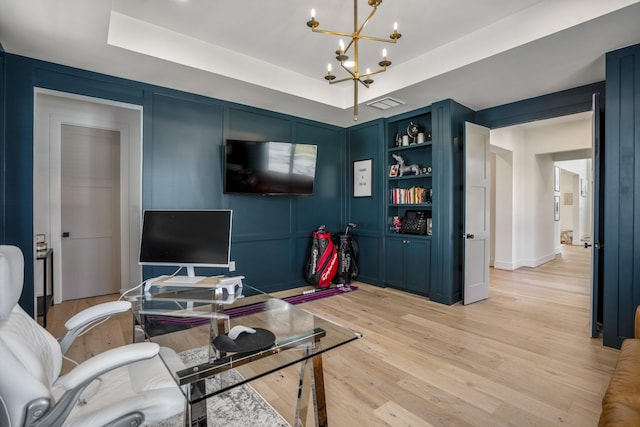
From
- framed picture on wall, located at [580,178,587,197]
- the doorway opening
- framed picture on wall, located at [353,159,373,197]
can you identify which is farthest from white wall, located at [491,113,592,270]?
framed picture on wall, located at [580,178,587,197]

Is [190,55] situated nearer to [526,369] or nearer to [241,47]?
[241,47]

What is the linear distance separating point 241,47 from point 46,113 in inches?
98.3

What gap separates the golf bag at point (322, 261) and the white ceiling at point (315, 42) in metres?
2.03

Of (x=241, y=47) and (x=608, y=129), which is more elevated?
(x=241, y=47)

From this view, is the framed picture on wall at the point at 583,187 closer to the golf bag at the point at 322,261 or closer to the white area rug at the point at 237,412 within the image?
the golf bag at the point at 322,261

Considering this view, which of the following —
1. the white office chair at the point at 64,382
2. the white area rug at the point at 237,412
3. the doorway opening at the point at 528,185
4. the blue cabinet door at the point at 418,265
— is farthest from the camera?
the doorway opening at the point at 528,185

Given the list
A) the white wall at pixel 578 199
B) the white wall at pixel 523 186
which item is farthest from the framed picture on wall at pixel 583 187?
the white wall at pixel 523 186

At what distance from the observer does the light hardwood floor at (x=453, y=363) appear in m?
1.90

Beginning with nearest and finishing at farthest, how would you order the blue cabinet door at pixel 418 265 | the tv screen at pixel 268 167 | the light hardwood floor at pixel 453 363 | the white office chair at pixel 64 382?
the white office chair at pixel 64 382, the light hardwood floor at pixel 453 363, the tv screen at pixel 268 167, the blue cabinet door at pixel 418 265

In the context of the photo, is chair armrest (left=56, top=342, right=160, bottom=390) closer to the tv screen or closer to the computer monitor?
the computer monitor

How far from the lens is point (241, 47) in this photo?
3.27 m

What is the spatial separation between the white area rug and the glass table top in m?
0.14

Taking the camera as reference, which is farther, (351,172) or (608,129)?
(351,172)

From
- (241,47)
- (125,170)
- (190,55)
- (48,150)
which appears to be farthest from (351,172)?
(48,150)
